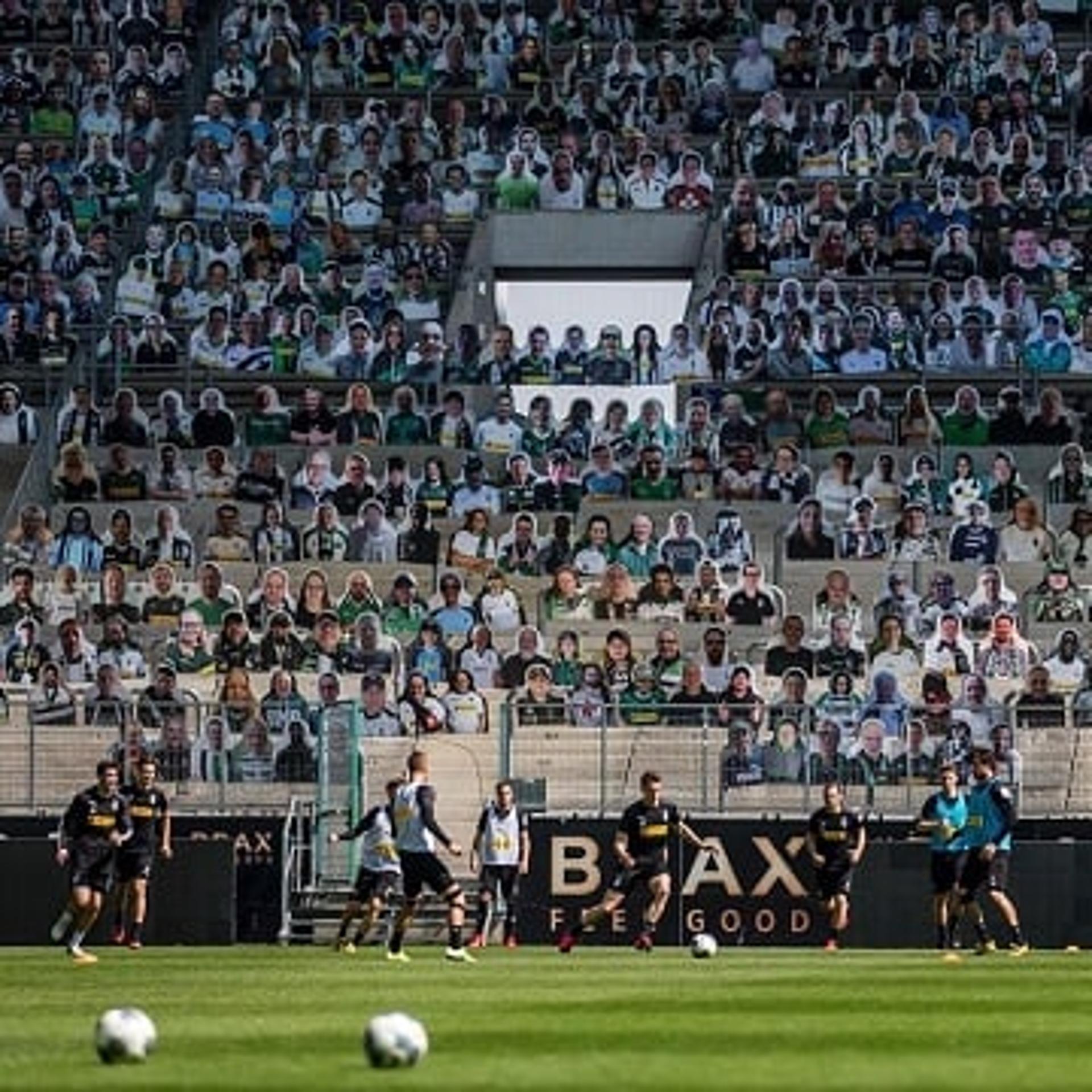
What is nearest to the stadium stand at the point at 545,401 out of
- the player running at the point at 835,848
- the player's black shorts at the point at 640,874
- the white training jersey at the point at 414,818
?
the player running at the point at 835,848

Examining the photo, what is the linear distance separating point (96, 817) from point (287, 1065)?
632 inches

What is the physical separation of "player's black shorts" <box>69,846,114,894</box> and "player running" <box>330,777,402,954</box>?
2.18 metres

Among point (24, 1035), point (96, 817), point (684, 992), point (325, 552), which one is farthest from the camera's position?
point (325, 552)

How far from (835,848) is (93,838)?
283 inches

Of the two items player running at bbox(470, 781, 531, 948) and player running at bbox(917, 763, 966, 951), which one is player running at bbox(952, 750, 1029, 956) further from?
player running at bbox(470, 781, 531, 948)

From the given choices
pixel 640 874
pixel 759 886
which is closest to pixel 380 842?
pixel 640 874

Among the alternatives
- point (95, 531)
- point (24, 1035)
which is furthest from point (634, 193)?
point (24, 1035)

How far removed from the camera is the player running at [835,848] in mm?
36688

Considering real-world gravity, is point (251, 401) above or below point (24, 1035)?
above

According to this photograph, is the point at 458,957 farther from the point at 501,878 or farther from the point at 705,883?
the point at 705,883

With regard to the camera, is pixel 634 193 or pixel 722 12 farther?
pixel 722 12

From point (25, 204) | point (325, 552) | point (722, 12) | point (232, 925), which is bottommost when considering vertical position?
point (232, 925)

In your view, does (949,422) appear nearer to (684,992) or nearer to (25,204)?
(25,204)

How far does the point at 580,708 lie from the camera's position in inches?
1501
